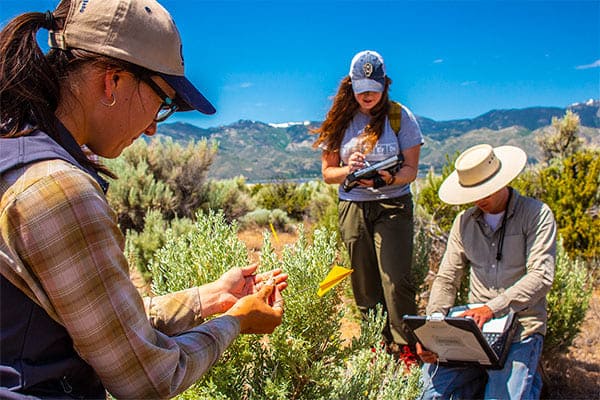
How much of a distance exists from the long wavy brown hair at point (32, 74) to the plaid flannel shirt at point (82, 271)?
157 millimetres

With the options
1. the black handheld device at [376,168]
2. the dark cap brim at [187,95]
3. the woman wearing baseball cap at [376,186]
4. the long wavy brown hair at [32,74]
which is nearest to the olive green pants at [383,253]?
the woman wearing baseball cap at [376,186]

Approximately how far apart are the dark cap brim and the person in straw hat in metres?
2.03

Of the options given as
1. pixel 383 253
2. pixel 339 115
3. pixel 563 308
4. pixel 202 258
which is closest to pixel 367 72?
pixel 339 115

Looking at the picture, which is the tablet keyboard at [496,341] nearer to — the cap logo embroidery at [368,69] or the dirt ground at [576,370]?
the dirt ground at [576,370]

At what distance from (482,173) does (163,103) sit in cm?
229

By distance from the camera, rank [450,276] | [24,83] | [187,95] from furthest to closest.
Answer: [450,276]
[187,95]
[24,83]

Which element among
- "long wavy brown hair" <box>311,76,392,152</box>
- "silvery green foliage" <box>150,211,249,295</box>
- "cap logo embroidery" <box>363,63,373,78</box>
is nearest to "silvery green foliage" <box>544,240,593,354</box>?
"long wavy brown hair" <box>311,76,392,152</box>

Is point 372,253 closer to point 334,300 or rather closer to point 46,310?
point 334,300

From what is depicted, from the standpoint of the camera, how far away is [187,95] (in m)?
1.29

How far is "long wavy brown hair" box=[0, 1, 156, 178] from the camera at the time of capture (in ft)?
3.56

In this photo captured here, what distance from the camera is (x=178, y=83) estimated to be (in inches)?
49.3

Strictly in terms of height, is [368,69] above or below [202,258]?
above

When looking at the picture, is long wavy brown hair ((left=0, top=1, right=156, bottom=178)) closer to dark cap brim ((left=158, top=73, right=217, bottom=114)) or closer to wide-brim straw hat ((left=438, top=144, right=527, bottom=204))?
dark cap brim ((left=158, top=73, right=217, bottom=114))

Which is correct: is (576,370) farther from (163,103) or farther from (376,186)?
(163,103)
